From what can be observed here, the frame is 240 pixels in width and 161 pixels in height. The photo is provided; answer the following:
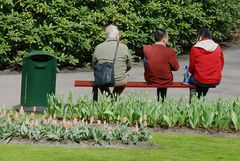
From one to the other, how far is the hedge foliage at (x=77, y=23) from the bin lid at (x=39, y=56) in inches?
212

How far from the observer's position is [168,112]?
10180 millimetres

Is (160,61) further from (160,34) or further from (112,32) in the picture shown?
(112,32)

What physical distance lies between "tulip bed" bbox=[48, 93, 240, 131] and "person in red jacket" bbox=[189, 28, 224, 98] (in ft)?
5.49

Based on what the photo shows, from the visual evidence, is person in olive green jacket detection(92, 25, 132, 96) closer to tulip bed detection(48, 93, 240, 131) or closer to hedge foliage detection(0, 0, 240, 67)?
tulip bed detection(48, 93, 240, 131)

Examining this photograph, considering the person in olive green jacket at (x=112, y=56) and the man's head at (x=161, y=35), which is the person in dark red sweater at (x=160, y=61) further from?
the person in olive green jacket at (x=112, y=56)

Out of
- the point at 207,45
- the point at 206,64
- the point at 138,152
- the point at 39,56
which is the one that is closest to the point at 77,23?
the point at 39,56

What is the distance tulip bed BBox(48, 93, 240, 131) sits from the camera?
10125mm

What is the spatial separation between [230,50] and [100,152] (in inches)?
665

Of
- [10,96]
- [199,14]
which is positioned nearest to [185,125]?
[10,96]

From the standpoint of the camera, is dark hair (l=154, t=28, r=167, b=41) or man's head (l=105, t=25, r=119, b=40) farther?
dark hair (l=154, t=28, r=167, b=41)

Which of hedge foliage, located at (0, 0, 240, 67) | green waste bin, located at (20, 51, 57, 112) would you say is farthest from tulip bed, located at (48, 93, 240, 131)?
hedge foliage, located at (0, 0, 240, 67)

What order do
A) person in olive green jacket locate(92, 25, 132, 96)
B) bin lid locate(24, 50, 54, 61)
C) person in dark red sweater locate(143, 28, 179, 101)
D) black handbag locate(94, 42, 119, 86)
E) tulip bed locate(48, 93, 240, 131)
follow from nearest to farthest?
tulip bed locate(48, 93, 240, 131) < black handbag locate(94, 42, 119, 86) < person in olive green jacket locate(92, 25, 132, 96) < person in dark red sweater locate(143, 28, 179, 101) < bin lid locate(24, 50, 54, 61)

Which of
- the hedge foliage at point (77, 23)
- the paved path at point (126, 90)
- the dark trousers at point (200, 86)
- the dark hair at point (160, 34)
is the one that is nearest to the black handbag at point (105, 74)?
the dark hair at point (160, 34)

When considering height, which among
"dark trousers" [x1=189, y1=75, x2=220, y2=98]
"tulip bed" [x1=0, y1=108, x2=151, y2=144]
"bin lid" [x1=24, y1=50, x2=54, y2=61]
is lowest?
"tulip bed" [x1=0, y1=108, x2=151, y2=144]
